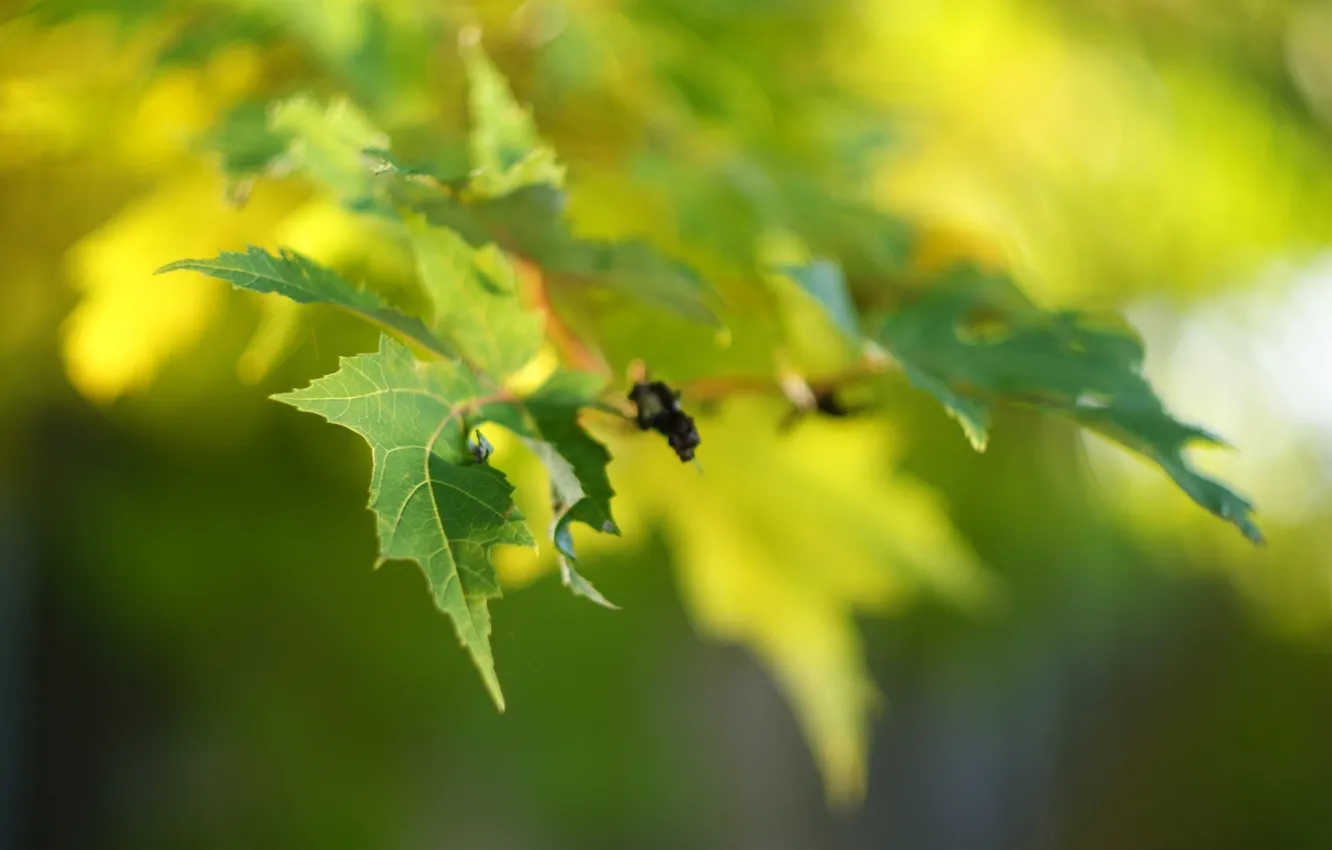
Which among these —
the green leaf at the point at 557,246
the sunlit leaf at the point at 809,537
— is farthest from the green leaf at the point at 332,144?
the sunlit leaf at the point at 809,537

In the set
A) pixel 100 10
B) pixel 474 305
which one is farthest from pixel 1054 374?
pixel 100 10

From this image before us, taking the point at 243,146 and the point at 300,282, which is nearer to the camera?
the point at 300,282

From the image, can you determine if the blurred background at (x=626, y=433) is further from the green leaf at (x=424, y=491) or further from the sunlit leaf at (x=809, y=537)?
the green leaf at (x=424, y=491)

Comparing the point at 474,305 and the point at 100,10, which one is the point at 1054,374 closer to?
the point at 474,305

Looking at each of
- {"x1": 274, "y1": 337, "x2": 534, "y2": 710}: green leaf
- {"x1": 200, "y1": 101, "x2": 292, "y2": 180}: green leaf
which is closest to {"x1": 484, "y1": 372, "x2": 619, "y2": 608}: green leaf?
{"x1": 274, "y1": 337, "x2": 534, "y2": 710}: green leaf

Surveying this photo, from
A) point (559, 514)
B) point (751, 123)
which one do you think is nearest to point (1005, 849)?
point (751, 123)

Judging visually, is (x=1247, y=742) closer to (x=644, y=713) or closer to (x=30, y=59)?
(x=644, y=713)
